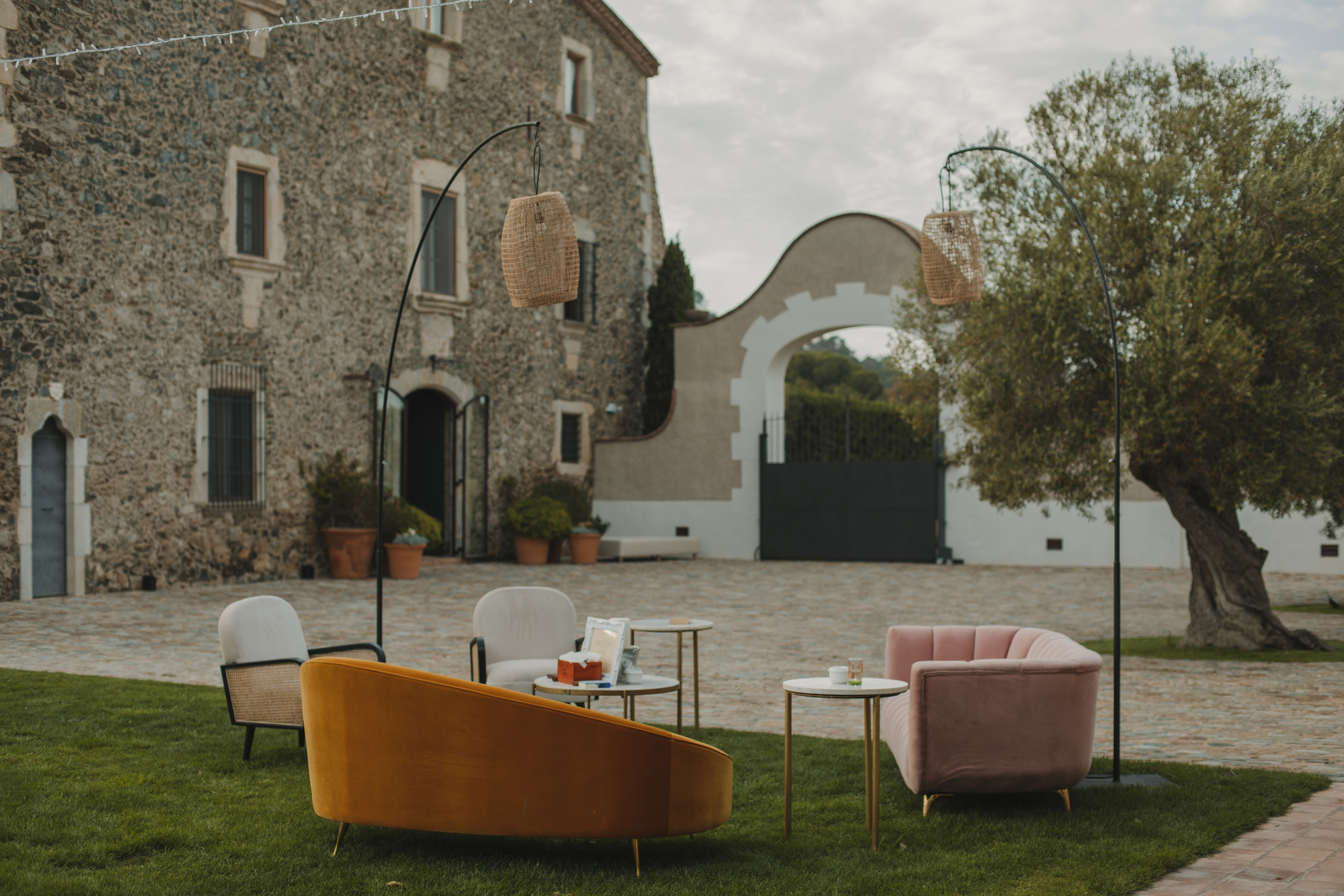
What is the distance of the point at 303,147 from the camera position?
47.1 feet

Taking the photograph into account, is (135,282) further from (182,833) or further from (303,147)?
(182,833)

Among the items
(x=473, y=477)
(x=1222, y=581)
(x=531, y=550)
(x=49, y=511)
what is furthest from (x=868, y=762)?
(x=473, y=477)

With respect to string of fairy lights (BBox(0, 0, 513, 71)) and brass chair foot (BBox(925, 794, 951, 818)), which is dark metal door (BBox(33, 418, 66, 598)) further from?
brass chair foot (BBox(925, 794, 951, 818))

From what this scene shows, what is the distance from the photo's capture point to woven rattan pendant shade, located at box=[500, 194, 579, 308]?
5957mm

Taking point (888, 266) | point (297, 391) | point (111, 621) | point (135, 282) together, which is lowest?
point (111, 621)

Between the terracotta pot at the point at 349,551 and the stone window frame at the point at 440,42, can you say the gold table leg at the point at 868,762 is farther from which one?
the stone window frame at the point at 440,42

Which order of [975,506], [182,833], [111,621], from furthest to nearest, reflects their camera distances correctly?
1. [975,506]
2. [111,621]
3. [182,833]

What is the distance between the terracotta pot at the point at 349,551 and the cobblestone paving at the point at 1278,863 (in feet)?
38.1

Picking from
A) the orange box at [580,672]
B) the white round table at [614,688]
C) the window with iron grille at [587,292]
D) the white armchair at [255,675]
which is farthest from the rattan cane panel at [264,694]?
the window with iron grille at [587,292]

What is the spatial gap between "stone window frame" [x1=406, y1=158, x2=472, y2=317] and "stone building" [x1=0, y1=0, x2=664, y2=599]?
0.13 ft

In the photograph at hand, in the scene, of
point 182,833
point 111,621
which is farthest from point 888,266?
point 182,833

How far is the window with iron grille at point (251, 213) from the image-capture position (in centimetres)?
1377

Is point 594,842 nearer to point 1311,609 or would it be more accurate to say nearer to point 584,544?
point 1311,609

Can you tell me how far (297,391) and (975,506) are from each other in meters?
9.73
